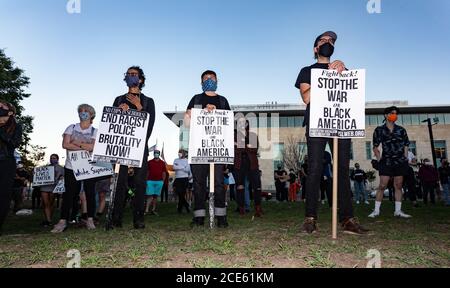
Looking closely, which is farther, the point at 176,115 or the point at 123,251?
the point at 176,115

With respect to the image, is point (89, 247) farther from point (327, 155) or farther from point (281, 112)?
point (281, 112)

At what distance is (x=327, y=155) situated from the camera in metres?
10.4

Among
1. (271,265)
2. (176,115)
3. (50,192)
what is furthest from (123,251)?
(176,115)

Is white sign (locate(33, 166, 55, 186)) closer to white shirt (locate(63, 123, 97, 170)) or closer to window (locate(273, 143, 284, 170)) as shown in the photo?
white shirt (locate(63, 123, 97, 170))

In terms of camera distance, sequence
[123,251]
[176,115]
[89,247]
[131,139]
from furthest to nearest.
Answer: [176,115] < [131,139] < [89,247] < [123,251]

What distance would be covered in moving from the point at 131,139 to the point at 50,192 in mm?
3050

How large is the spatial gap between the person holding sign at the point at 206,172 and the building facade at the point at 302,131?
44582 mm

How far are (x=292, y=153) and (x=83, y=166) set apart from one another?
47.5 metres

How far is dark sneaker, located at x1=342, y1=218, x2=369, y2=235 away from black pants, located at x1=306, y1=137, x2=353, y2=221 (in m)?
0.07

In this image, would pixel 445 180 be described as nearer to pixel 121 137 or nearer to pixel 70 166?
pixel 121 137

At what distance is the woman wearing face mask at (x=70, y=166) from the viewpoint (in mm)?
5281

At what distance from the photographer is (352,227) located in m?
4.12

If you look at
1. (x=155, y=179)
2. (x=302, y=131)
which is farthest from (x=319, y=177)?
(x=302, y=131)
